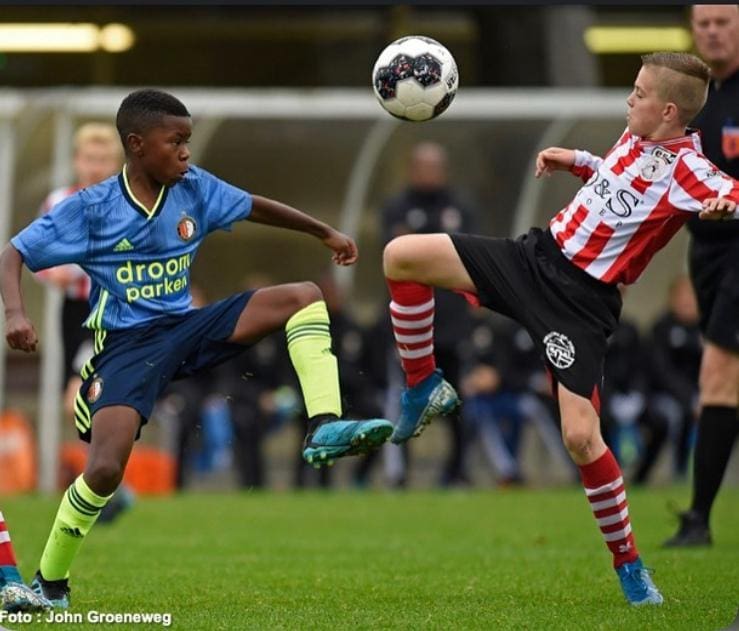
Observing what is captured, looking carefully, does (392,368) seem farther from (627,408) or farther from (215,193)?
(215,193)

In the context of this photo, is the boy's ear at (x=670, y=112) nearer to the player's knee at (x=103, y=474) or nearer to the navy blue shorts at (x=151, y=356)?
the navy blue shorts at (x=151, y=356)

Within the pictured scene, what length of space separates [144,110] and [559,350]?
71.6 inches

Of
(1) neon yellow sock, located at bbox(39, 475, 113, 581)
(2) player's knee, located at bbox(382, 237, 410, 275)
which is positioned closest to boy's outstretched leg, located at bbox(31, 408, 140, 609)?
(1) neon yellow sock, located at bbox(39, 475, 113, 581)

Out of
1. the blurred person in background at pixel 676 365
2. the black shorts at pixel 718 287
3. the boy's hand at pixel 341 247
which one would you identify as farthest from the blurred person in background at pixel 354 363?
the boy's hand at pixel 341 247

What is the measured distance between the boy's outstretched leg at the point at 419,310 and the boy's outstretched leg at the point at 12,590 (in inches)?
61.5

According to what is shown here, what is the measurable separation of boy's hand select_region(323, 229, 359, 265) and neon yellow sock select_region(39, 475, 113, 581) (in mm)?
1331

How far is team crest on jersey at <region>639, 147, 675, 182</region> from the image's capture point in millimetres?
6250

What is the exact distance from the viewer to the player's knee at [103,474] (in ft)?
19.9

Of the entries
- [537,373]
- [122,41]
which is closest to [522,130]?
[537,373]

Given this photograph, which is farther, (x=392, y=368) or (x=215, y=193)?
(x=392, y=368)

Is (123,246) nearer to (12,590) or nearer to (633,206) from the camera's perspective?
(12,590)

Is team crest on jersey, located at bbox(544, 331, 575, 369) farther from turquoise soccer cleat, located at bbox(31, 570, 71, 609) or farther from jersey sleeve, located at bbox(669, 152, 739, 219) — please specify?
turquoise soccer cleat, located at bbox(31, 570, 71, 609)

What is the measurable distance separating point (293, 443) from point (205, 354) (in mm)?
9918

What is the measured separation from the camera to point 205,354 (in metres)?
6.38
